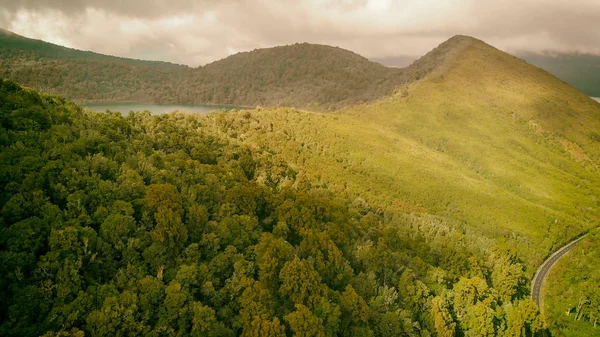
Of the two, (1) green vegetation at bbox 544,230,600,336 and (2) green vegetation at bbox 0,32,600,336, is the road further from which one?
(2) green vegetation at bbox 0,32,600,336

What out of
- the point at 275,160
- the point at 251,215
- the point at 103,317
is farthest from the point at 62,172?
the point at 275,160

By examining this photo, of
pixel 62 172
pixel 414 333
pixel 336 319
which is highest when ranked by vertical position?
pixel 62 172

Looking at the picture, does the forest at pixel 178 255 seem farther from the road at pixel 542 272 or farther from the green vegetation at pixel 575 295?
the road at pixel 542 272

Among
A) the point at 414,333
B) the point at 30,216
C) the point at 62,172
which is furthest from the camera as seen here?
the point at 414,333

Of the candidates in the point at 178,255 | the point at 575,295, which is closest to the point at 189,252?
the point at 178,255

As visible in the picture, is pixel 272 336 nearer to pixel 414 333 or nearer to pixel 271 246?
pixel 271 246

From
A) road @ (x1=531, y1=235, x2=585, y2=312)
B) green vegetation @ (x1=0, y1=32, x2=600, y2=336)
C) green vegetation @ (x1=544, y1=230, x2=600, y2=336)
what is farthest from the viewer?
road @ (x1=531, y1=235, x2=585, y2=312)

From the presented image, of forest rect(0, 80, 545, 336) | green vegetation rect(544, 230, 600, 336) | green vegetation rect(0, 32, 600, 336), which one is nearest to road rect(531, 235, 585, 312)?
green vegetation rect(544, 230, 600, 336)
